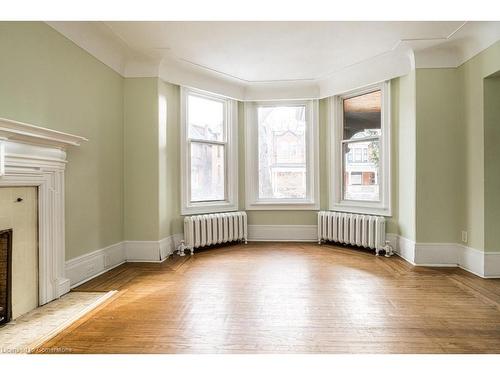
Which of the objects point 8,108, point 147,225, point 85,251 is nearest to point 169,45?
point 8,108

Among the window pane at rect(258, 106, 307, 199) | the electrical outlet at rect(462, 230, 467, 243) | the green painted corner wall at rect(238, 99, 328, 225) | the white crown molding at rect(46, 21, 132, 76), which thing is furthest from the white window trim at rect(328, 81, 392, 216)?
the white crown molding at rect(46, 21, 132, 76)

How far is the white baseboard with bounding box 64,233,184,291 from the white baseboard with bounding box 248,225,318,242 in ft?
4.56

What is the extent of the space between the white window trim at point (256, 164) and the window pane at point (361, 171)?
52cm

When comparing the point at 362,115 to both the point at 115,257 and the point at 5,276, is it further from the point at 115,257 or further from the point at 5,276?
the point at 5,276

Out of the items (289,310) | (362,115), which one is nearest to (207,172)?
(362,115)

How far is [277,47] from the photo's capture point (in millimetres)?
4047

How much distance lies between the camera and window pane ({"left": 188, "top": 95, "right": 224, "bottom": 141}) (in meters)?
5.10

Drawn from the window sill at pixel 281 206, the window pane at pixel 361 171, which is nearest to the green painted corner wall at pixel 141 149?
the window sill at pixel 281 206

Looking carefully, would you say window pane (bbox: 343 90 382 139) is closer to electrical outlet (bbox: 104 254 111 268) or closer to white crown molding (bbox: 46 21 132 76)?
white crown molding (bbox: 46 21 132 76)

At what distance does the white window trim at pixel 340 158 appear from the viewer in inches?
185

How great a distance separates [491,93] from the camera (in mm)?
3582

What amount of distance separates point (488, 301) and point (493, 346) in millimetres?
965

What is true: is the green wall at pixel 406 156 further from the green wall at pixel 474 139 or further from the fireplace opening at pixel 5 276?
the fireplace opening at pixel 5 276

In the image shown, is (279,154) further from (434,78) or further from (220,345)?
(220,345)
